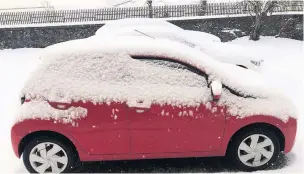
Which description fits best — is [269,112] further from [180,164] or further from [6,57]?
[6,57]

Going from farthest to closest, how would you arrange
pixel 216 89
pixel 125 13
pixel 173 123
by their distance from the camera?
pixel 125 13
pixel 173 123
pixel 216 89

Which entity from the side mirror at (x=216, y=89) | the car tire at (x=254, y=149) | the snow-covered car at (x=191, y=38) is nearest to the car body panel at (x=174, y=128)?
the side mirror at (x=216, y=89)

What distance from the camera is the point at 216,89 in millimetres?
3959

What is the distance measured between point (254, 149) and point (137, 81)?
1.63 metres

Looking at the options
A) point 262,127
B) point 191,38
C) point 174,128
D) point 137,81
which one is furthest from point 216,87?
point 191,38

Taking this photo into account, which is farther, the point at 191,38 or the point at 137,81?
the point at 191,38

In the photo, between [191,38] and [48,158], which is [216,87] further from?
[191,38]

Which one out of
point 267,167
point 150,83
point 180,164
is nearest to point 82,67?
point 150,83

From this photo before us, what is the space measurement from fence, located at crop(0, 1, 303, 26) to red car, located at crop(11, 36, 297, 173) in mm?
10778

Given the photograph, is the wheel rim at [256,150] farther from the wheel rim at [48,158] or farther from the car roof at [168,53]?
the wheel rim at [48,158]

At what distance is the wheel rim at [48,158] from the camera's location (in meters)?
4.12

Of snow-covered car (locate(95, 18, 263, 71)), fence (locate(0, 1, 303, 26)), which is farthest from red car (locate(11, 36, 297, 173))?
fence (locate(0, 1, 303, 26))

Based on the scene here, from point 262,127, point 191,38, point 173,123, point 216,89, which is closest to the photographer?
point 216,89

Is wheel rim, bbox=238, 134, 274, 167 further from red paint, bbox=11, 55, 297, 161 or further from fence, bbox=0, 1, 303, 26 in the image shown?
fence, bbox=0, 1, 303, 26
